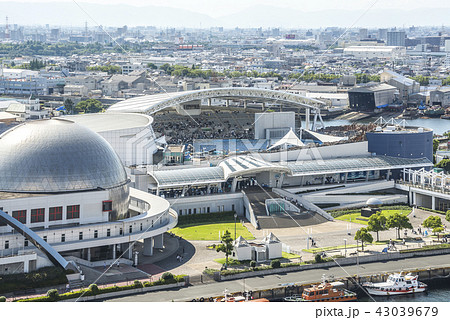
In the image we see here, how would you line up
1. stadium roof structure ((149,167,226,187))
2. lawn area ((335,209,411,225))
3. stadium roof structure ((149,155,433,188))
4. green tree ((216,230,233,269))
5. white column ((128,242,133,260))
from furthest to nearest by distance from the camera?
stadium roof structure ((149,155,433,188)) < stadium roof structure ((149,167,226,187)) < lawn area ((335,209,411,225)) < white column ((128,242,133,260)) < green tree ((216,230,233,269))

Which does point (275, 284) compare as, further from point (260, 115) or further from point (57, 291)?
point (260, 115)

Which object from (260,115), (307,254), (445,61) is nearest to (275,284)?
(307,254)

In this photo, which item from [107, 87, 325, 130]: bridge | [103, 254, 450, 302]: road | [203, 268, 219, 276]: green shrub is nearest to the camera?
[103, 254, 450, 302]: road

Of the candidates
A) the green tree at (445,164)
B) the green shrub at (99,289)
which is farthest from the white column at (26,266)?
the green tree at (445,164)

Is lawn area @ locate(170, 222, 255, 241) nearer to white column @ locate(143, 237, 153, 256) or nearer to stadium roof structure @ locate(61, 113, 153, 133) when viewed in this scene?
white column @ locate(143, 237, 153, 256)

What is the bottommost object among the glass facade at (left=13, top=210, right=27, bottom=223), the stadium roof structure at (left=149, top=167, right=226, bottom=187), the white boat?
the white boat

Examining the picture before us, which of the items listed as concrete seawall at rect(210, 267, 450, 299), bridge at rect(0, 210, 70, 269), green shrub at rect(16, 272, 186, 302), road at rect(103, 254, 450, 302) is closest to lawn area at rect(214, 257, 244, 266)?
road at rect(103, 254, 450, 302)
